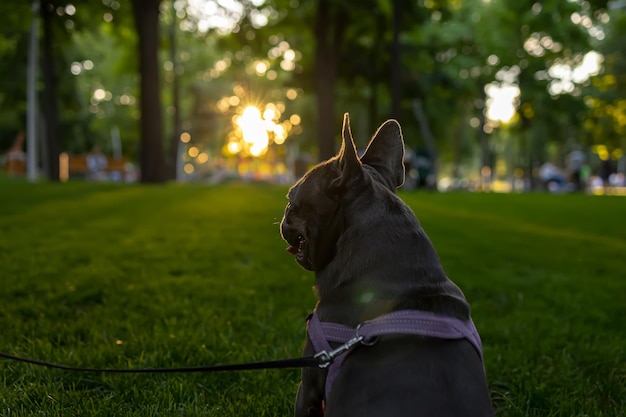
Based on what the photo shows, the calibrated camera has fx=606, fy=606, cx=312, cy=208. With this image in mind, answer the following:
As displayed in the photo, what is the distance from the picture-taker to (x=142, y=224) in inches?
451

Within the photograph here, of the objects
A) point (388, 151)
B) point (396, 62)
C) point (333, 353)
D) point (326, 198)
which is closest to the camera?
point (333, 353)

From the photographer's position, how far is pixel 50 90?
22.7m

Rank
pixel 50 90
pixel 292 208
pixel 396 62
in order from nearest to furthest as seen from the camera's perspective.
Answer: pixel 292 208
pixel 396 62
pixel 50 90

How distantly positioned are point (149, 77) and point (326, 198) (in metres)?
19.1

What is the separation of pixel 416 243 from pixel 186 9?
A: 33.6m

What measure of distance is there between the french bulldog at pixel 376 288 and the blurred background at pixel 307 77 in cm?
1286

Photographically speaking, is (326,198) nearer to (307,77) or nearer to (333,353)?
(333,353)

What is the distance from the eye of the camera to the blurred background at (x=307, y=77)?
74.0 feet

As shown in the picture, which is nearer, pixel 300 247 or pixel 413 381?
pixel 413 381

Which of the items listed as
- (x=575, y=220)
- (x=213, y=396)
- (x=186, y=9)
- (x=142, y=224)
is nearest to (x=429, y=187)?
(x=186, y=9)

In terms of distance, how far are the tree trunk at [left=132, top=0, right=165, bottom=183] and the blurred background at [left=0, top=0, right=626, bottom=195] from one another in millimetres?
41

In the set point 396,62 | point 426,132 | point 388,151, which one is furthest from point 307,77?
point 388,151

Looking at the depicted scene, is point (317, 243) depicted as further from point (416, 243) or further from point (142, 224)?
point (142, 224)

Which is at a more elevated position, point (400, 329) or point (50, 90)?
point (50, 90)
